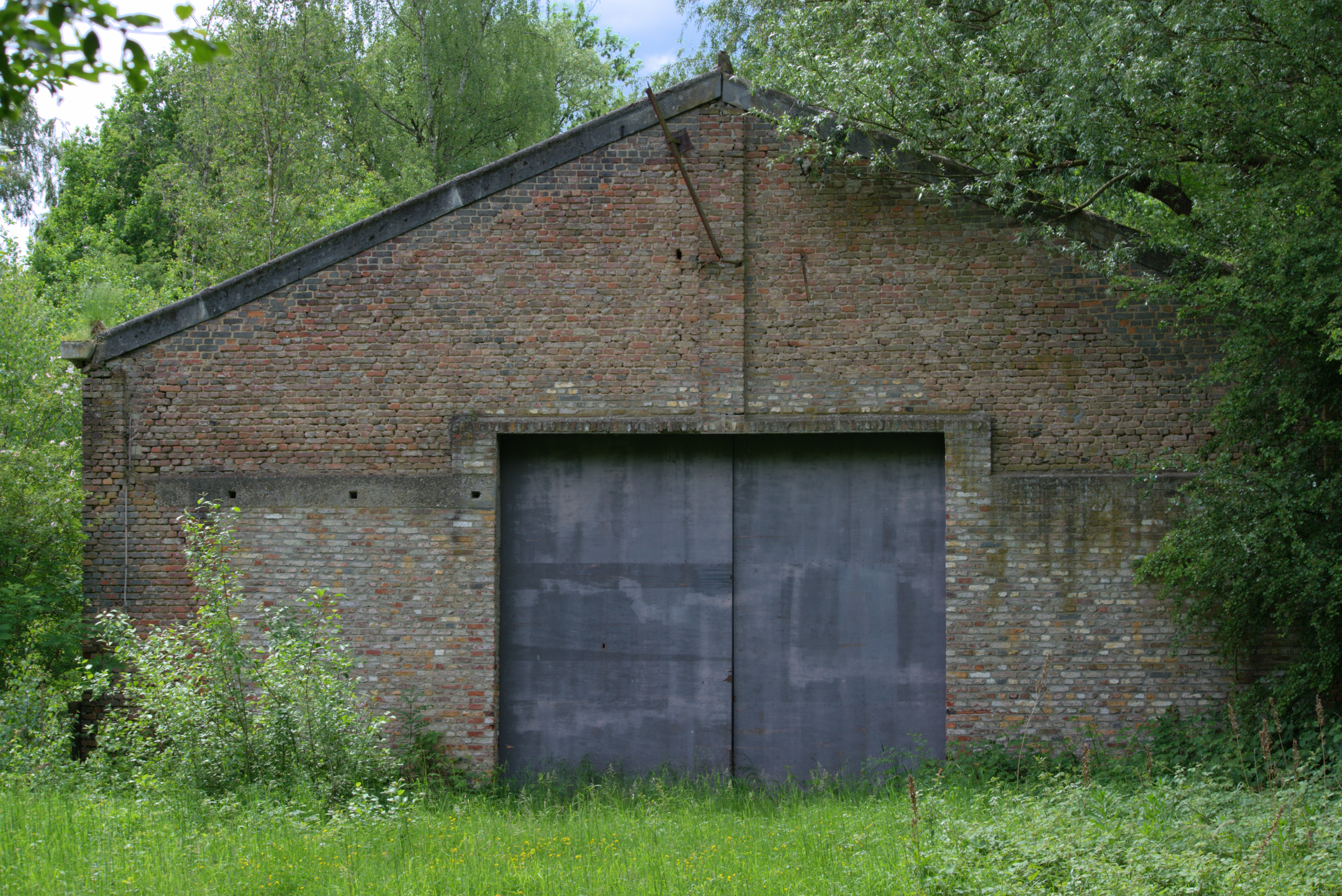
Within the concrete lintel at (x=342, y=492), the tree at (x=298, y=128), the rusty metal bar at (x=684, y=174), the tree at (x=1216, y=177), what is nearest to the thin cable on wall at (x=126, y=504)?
the concrete lintel at (x=342, y=492)

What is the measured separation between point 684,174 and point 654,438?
2.46m

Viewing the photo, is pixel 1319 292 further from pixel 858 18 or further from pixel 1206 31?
pixel 858 18

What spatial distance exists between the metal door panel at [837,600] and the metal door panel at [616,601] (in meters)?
0.28

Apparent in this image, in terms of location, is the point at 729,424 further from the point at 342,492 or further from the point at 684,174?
the point at 342,492

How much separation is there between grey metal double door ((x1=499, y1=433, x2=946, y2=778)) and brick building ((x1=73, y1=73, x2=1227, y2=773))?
0.03 metres

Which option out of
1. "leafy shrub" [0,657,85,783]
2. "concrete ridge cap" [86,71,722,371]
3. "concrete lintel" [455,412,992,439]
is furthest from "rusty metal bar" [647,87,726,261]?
"leafy shrub" [0,657,85,783]

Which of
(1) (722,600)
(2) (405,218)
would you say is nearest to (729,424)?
(1) (722,600)

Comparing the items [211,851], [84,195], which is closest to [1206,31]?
[211,851]

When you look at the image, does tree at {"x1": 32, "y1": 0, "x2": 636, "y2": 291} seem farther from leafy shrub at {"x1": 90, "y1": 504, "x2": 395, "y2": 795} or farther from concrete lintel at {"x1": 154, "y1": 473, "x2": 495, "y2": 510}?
leafy shrub at {"x1": 90, "y1": 504, "x2": 395, "y2": 795}

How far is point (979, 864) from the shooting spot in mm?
5738

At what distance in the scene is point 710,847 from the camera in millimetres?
6852

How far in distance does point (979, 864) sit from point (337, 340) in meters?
6.96

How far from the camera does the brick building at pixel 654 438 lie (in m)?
9.05

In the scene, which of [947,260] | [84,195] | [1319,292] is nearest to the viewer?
[1319,292]
